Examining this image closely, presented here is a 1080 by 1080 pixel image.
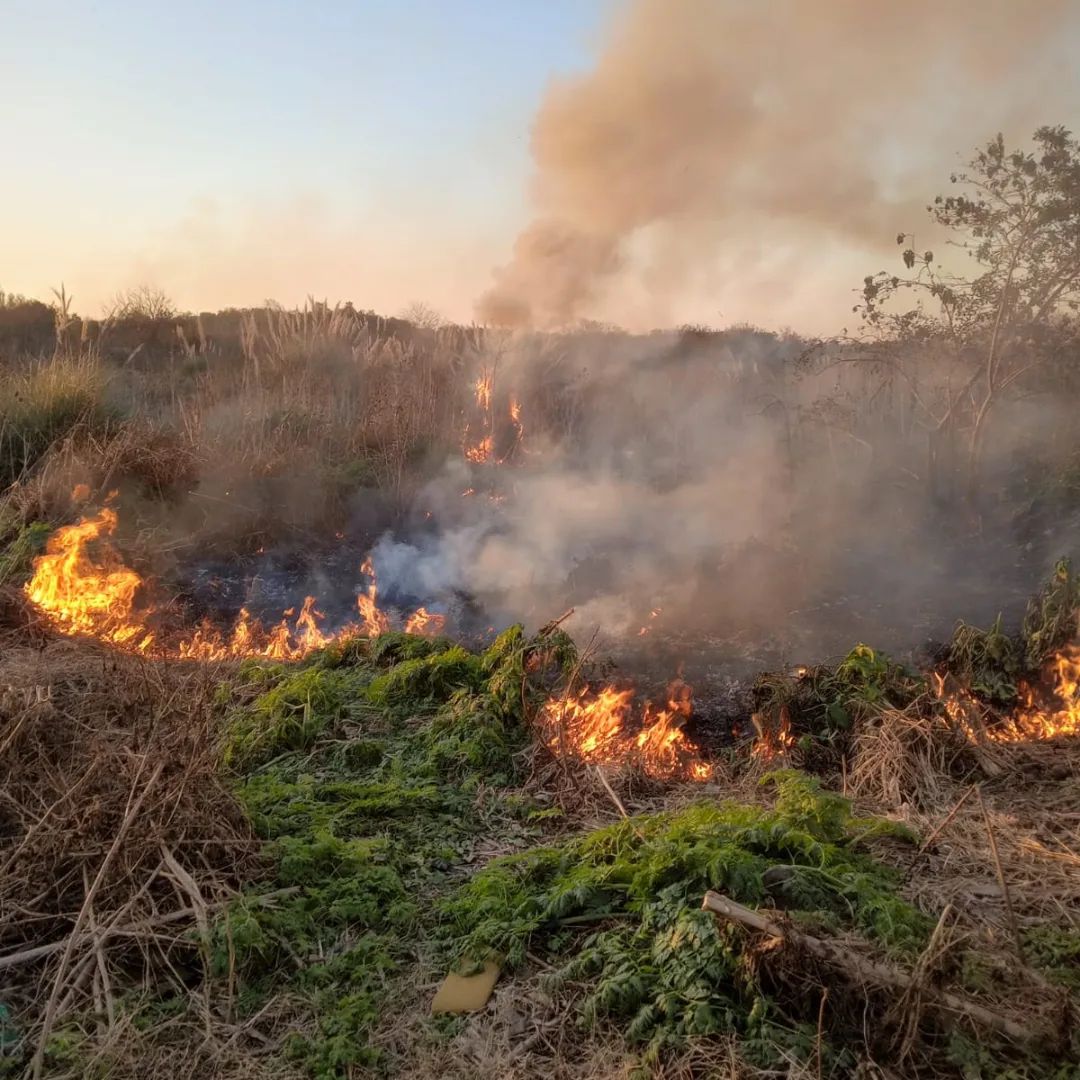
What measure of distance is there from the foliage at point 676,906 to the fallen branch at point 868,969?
0.26ft

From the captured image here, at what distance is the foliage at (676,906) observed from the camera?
7.00 feet

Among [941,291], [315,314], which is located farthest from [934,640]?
[315,314]

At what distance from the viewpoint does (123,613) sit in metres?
6.89

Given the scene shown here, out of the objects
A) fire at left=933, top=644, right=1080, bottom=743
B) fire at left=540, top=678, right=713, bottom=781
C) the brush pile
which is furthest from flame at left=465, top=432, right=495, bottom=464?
the brush pile

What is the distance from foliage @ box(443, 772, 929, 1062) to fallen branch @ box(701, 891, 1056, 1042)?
8cm

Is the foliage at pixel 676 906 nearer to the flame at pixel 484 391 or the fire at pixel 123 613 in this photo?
the fire at pixel 123 613

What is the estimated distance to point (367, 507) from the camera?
9.40m

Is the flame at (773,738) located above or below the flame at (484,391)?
below

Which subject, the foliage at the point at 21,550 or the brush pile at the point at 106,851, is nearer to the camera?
the brush pile at the point at 106,851

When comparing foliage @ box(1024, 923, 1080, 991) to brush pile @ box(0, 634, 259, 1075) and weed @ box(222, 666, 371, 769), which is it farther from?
weed @ box(222, 666, 371, 769)

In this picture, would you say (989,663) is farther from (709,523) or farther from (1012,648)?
(709,523)

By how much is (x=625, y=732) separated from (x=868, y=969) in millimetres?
2797

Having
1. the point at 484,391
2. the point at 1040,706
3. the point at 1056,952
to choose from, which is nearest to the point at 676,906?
the point at 1056,952

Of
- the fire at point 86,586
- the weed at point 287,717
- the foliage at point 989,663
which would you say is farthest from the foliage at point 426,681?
the foliage at point 989,663
